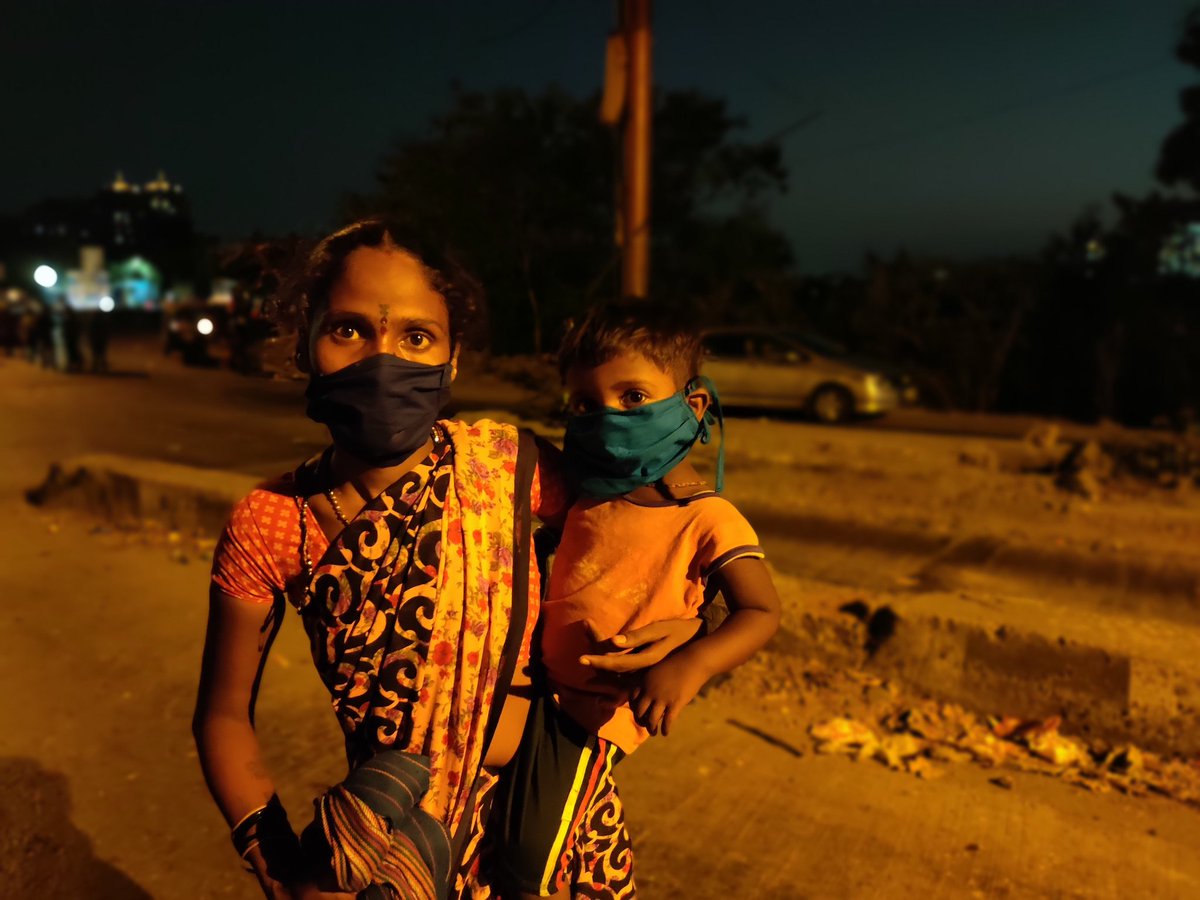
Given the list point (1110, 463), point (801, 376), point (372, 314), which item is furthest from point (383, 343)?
point (801, 376)

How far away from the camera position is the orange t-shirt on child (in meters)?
1.53

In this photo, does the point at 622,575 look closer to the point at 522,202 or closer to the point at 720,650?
the point at 720,650

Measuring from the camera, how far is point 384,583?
56.3 inches

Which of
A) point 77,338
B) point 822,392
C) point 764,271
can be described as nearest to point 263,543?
point 822,392

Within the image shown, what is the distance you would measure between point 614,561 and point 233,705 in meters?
0.63

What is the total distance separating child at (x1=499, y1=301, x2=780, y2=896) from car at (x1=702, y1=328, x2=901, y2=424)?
11.7 metres

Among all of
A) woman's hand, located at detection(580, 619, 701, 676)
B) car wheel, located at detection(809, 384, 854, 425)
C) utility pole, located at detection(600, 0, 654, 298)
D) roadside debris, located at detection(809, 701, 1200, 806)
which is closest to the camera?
woman's hand, located at detection(580, 619, 701, 676)

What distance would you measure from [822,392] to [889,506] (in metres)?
5.61

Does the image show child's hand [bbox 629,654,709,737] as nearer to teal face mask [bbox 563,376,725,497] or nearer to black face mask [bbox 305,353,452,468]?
teal face mask [bbox 563,376,725,497]

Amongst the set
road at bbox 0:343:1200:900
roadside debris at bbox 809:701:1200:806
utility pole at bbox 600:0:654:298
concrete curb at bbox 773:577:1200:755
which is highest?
utility pole at bbox 600:0:654:298

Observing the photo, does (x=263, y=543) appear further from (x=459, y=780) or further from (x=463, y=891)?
(x=463, y=891)

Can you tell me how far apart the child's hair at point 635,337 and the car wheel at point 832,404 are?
12.4m

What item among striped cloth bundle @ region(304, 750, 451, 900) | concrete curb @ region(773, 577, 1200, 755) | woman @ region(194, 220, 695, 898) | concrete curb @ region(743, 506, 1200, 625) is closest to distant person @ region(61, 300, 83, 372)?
concrete curb @ region(743, 506, 1200, 625)

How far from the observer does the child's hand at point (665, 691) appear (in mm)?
1388
